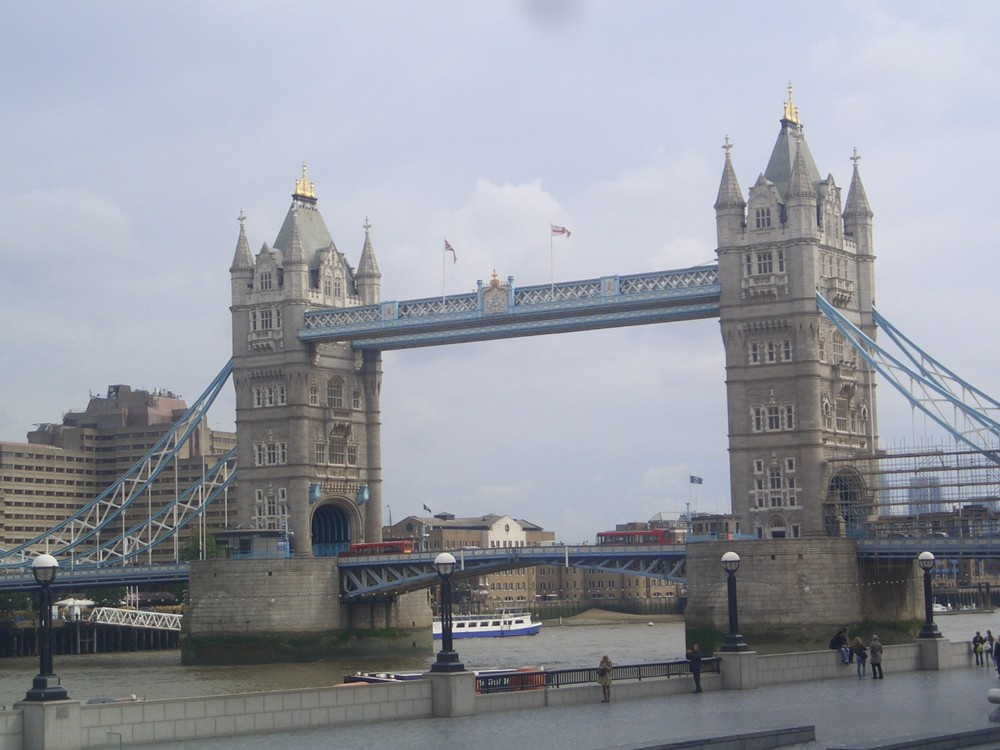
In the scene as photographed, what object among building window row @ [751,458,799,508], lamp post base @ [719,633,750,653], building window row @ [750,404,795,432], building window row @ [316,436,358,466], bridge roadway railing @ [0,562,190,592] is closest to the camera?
lamp post base @ [719,633,750,653]

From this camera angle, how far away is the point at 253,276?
99062 mm

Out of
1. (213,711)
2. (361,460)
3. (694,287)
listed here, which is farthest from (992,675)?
(361,460)

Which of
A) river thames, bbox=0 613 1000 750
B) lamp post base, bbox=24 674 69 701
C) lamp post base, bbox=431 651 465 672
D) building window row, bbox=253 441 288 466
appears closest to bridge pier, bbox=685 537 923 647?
river thames, bbox=0 613 1000 750

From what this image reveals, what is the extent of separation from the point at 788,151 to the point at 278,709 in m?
54.4

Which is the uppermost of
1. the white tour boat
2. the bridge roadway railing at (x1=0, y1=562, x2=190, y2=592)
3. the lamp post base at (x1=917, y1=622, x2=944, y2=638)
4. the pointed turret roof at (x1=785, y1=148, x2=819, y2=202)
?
the pointed turret roof at (x1=785, y1=148, x2=819, y2=202)

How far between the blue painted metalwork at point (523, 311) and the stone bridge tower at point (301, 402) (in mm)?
1873

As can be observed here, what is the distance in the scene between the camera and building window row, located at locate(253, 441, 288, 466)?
96.0 meters

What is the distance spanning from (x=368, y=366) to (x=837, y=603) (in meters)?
35.4

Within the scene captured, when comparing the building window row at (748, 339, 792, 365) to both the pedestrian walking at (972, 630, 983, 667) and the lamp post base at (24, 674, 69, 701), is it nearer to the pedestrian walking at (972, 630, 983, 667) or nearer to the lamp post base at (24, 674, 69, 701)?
the pedestrian walking at (972, 630, 983, 667)

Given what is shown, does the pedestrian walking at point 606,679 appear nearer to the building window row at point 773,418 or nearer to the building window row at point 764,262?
the building window row at point 773,418

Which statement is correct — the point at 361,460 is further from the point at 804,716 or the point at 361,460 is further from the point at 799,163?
the point at 804,716

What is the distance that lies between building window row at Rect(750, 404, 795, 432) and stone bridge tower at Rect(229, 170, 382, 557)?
89.0 feet

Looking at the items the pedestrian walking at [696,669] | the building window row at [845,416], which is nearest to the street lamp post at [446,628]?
the pedestrian walking at [696,669]

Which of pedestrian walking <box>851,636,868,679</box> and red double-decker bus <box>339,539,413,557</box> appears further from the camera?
red double-decker bus <box>339,539,413,557</box>
